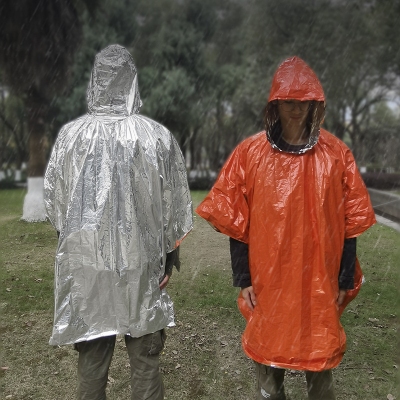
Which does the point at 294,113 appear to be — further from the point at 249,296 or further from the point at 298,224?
the point at 249,296

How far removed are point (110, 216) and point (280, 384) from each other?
1016mm

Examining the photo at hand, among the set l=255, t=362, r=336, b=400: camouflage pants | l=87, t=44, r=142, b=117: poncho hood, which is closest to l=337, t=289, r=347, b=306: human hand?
l=255, t=362, r=336, b=400: camouflage pants

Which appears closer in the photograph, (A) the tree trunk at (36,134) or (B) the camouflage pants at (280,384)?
(B) the camouflage pants at (280,384)

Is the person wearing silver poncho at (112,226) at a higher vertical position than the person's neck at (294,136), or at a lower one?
lower

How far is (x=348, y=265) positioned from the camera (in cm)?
197

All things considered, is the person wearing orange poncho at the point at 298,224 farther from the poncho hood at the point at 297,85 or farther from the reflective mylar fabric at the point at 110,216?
the reflective mylar fabric at the point at 110,216

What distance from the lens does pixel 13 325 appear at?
396 cm

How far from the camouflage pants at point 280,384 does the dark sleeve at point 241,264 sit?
0.35 metres

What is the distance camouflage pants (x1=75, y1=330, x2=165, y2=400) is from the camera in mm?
2051

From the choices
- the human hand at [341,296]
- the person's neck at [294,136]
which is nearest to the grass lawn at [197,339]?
the human hand at [341,296]

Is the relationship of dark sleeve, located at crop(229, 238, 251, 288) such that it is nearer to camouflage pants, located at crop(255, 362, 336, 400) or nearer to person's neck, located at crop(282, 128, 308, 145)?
camouflage pants, located at crop(255, 362, 336, 400)

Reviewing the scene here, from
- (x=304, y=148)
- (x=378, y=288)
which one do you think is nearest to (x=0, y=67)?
(x=378, y=288)

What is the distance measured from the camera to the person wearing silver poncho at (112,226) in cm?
195

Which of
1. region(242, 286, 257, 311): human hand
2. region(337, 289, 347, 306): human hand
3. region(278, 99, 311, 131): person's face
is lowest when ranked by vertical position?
region(242, 286, 257, 311): human hand
